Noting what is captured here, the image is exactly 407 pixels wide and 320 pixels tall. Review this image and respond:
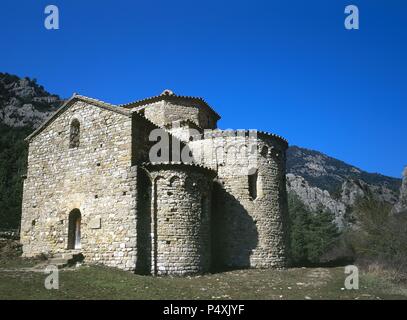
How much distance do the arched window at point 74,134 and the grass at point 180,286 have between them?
5840 millimetres

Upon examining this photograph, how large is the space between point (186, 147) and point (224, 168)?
2.63 m

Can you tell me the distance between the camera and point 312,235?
1660 inches

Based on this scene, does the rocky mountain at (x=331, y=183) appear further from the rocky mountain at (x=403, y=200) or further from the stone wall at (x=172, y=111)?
the stone wall at (x=172, y=111)

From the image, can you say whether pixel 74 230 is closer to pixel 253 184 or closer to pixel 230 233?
pixel 230 233

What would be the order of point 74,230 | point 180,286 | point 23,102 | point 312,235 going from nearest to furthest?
point 180,286, point 74,230, point 312,235, point 23,102

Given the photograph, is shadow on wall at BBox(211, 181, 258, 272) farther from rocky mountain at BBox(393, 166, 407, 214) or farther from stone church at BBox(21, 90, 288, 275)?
rocky mountain at BBox(393, 166, 407, 214)

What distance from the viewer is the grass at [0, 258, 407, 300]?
12.1 metres

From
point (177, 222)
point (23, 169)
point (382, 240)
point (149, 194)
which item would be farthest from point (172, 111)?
point (23, 169)

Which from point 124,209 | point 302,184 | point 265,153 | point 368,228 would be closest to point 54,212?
point 124,209

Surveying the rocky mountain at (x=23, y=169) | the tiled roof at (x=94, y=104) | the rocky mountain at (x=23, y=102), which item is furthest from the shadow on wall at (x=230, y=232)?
the rocky mountain at (x=23, y=102)

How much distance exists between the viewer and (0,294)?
1139cm

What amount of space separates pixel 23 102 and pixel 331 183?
223ft

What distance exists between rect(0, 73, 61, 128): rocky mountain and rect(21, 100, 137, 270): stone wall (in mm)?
44525
